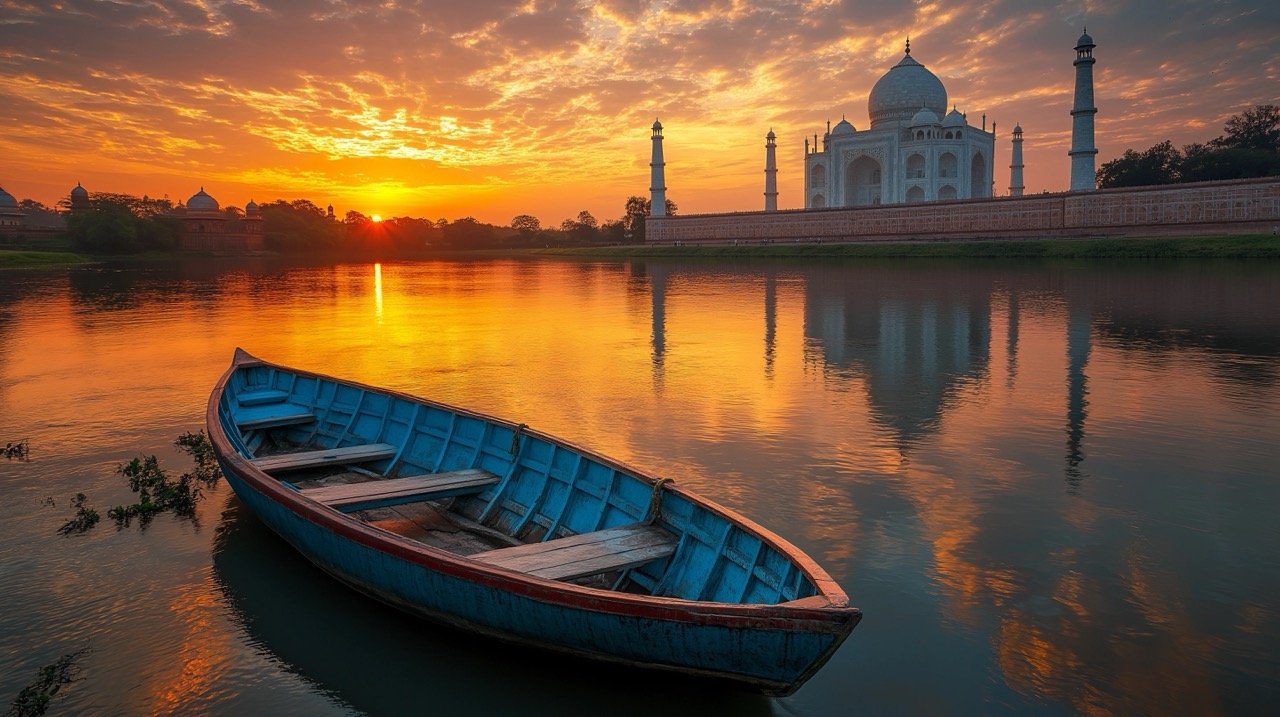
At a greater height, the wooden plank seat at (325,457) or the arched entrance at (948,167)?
the arched entrance at (948,167)

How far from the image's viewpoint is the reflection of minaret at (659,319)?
18456 millimetres

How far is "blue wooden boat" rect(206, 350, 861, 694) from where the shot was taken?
4648mm

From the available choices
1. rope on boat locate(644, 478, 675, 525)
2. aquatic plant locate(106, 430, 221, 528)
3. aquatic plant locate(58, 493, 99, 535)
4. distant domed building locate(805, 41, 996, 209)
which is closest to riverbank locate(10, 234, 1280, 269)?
distant domed building locate(805, 41, 996, 209)

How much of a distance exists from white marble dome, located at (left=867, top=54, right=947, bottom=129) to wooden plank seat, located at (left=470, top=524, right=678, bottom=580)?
77557 millimetres

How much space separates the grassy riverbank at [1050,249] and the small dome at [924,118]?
16.9 meters

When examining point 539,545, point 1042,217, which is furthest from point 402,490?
point 1042,217

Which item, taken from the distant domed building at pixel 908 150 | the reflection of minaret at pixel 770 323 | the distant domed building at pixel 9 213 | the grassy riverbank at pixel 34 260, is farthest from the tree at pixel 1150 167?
the distant domed building at pixel 9 213

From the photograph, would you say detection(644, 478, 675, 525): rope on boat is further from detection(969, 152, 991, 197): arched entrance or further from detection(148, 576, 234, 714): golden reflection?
detection(969, 152, 991, 197): arched entrance

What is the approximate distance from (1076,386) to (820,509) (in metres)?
8.20

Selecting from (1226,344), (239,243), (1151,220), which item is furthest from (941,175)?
(239,243)

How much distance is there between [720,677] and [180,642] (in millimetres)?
4061

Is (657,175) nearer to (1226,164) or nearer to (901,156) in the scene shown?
(901,156)

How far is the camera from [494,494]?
7.78 m

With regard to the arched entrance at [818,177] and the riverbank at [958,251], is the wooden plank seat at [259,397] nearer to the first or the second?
the riverbank at [958,251]
